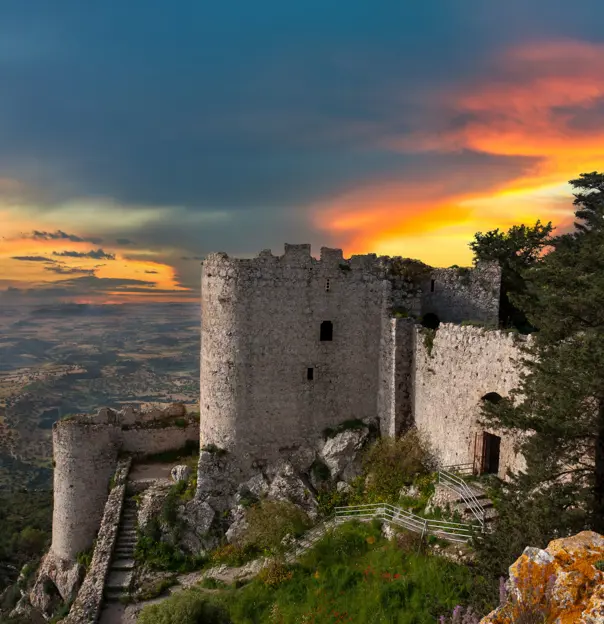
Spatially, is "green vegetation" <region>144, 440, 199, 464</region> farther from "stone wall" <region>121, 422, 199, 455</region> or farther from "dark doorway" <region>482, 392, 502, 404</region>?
"dark doorway" <region>482, 392, 502, 404</region>

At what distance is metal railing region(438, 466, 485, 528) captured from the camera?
1446 centimetres

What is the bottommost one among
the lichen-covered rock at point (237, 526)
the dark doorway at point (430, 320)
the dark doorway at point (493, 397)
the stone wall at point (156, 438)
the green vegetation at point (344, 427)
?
the lichen-covered rock at point (237, 526)

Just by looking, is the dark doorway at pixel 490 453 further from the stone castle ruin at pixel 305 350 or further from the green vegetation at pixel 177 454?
the green vegetation at pixel 177 454

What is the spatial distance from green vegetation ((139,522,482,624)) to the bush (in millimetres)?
24

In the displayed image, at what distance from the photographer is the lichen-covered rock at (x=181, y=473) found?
74.8 ft

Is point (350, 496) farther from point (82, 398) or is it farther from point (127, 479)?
point (82, 398)

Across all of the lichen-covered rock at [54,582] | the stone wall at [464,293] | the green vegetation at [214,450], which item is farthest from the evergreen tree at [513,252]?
the lichen-covered rock at [54,582]

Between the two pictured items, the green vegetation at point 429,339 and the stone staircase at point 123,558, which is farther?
A: the green vegetation at point 429,339

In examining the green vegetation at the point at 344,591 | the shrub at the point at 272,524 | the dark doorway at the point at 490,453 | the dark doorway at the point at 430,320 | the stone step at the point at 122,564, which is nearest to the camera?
the green vegetation at the point at 344,591

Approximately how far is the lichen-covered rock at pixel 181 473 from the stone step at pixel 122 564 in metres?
3.85

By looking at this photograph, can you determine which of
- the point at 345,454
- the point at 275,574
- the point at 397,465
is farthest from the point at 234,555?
the point at 397,465

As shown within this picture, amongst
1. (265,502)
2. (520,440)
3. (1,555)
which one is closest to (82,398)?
(1,555)

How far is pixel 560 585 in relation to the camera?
5855mm

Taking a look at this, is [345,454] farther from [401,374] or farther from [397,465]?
[401,374]
